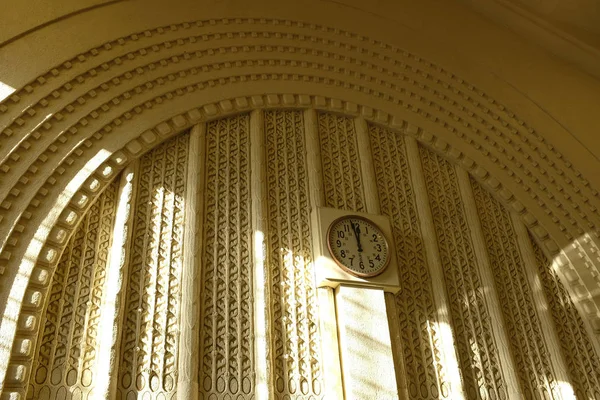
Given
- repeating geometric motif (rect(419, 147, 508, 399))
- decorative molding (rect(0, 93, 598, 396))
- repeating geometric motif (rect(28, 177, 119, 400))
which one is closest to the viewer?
repeating geometric motif (rect(28, 177, 119, 400))

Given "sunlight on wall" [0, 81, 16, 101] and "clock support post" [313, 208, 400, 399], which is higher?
"sunlight on wall" [0, 81, 16, 101]

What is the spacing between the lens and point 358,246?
5.09m

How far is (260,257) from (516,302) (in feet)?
8.69

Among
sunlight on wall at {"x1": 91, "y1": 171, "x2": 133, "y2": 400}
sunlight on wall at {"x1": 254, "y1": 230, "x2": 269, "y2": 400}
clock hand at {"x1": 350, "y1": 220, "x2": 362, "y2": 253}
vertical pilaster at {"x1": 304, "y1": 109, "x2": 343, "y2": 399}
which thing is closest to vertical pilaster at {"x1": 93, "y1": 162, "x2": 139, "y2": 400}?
sunlight on wall at {"x1": 91, "y1": 171, "x2": 133, "y2": 400}

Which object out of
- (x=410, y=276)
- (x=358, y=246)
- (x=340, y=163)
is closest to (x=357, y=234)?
(x=358, y=246)

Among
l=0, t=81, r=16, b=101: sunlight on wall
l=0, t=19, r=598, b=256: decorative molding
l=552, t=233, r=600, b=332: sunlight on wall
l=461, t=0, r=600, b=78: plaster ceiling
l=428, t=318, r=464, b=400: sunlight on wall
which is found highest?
l=461, t=0, r=600, b=78: plaster ceiling

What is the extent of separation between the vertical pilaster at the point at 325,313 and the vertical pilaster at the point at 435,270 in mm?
1062

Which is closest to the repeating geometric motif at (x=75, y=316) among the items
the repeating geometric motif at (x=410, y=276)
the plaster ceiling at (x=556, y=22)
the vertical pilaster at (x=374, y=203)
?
the vertical pilaster at (x=374, y=203)

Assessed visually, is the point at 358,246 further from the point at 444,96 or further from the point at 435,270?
the point at 444,96

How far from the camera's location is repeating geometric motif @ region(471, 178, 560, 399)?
207 inches

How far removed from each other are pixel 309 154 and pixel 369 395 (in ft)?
7.73

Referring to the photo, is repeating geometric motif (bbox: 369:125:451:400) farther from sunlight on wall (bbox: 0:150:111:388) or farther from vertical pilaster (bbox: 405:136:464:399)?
sunlight on wall (bbox: 0:150:111:388)

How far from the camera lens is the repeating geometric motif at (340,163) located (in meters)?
5.51

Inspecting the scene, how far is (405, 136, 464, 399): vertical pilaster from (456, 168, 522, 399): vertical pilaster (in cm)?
49
